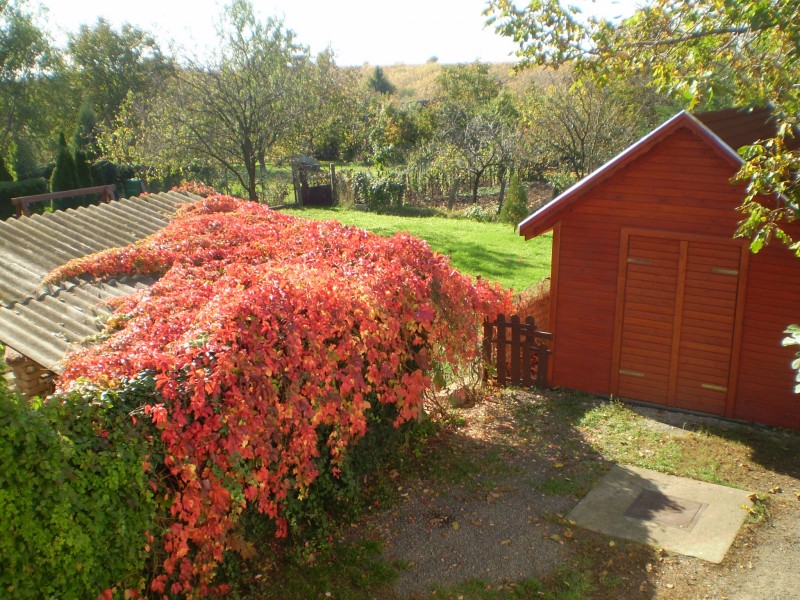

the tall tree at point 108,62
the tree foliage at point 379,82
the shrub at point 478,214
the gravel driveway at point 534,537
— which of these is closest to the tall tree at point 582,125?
the shrub at point 478,214

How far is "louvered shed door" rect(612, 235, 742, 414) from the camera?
30.0 feet

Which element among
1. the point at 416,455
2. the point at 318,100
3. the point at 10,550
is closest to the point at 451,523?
the point at 416,455

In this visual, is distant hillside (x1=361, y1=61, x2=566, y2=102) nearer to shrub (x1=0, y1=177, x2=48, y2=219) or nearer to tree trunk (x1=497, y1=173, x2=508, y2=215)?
tree trunk (x1=497, y1=173, x2=508, y2=215)

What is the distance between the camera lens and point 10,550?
388 cm

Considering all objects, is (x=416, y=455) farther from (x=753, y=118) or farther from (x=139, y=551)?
(x=753, y=118)

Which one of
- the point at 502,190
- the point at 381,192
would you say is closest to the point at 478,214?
the point at 502,190

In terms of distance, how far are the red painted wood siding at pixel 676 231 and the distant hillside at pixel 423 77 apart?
44898mm

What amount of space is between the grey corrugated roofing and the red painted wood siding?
6026 mm

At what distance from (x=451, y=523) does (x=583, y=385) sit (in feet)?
14.0

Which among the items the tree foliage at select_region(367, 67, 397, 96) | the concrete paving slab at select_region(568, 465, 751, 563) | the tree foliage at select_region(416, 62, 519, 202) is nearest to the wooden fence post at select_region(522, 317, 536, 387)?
the concrete paving slab at select_region(568, 465, 751, 563)

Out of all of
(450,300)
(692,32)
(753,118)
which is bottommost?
(450,300)

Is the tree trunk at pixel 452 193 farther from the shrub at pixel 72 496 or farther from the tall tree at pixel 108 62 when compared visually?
the shrub at pixel 72 496

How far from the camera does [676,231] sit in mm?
9273

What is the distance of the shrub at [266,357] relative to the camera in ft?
16.0
